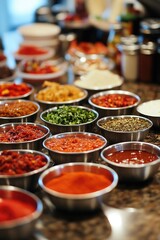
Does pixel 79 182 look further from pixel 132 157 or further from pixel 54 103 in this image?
pixel 54 103

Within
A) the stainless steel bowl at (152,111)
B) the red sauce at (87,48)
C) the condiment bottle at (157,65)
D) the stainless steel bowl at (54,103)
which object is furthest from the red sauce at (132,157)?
the red sauce at (87,48)

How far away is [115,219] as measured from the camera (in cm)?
166

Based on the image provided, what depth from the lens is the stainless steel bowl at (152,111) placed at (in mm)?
2439

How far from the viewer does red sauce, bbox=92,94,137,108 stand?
2605 millimetres

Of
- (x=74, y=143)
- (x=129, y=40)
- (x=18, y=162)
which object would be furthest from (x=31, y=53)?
(x=18, y=162)

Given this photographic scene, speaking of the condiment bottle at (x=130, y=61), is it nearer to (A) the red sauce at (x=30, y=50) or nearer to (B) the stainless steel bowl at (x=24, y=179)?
(A) the red sauce at (x=30, y=50)

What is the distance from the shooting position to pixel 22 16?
6.88 m

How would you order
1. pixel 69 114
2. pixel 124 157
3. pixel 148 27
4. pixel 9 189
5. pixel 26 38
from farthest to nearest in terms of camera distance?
pixel 26 38 < pixel 148 27 < pixel 69 114 < pixel 124 157 < pixel 9 189

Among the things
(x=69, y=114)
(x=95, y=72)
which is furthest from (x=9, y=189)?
(x=95, y=72)

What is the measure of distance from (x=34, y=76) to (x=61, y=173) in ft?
5.03

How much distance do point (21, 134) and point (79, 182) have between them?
1.76ft

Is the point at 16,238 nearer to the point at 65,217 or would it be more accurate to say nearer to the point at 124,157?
the point at 65,217

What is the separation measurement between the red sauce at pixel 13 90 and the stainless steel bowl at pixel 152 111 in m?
0.71

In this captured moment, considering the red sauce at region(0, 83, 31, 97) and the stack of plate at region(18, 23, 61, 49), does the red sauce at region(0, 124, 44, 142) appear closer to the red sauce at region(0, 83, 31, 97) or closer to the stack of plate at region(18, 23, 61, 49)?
the red sauce at region(0, 83, 31, 97)
